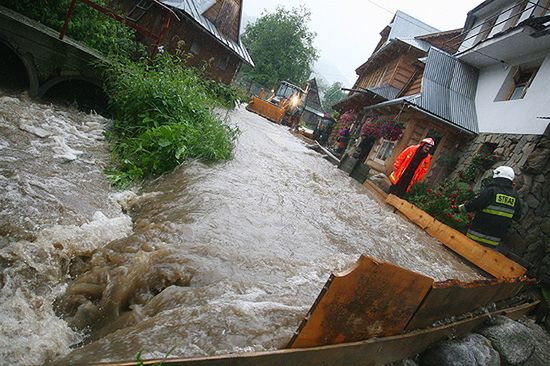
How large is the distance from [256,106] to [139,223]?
888 inches

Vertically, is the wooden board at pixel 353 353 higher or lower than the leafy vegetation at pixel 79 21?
lower

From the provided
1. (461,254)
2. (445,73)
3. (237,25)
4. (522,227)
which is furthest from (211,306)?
(237,25)

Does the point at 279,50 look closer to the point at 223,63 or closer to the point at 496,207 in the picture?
the point at 223,63

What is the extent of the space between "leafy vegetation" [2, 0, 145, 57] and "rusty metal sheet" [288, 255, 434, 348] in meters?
8.61

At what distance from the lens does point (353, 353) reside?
2275 millimetres

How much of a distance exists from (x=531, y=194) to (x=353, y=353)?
8.16 meters

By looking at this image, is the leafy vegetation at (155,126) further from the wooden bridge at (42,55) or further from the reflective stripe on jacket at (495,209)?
the reflective stripe on jacket at (495,209)

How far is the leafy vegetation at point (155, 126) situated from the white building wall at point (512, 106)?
26.9 feet

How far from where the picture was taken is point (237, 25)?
72.6 ft

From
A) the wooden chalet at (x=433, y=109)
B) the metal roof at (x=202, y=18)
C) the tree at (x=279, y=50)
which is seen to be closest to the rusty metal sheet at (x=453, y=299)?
the wooden chalet at (x=433, y=109)

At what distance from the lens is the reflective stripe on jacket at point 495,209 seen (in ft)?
18.6

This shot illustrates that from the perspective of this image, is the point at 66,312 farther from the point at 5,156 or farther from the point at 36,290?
the point at 5,156

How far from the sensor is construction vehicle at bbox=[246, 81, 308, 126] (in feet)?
81.7

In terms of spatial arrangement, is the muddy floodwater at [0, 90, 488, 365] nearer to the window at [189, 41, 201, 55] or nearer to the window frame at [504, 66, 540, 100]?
the window frame at [504, 66, 540, 100]
